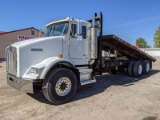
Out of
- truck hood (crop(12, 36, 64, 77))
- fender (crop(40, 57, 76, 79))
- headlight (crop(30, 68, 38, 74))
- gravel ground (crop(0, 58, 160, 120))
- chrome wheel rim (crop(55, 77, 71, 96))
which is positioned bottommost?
gravel ground (crop(0, 58, 160, 120))

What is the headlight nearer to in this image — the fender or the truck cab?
the truck cab

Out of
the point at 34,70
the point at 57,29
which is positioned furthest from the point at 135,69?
the point at 34,70

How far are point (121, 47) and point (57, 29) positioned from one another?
4165 millimetres

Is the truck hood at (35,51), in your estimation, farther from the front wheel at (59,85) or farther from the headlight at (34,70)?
the front wheel at (59,85)

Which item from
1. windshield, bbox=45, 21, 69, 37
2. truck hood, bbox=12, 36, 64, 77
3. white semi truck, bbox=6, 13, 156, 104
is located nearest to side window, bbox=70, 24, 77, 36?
white semi truck, bbox=6, 13, 156, 104

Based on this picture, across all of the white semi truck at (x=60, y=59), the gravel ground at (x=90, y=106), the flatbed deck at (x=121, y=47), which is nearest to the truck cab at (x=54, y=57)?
the white semi truck at (x=60, y=59)

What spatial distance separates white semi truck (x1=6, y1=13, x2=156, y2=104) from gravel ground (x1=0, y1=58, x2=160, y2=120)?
504 millimetres

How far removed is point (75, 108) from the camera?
545 cm

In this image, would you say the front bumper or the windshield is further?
the windshield

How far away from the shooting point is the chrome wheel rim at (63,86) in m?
5.82

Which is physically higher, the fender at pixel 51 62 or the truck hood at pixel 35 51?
the truck hood at pixel 35 51

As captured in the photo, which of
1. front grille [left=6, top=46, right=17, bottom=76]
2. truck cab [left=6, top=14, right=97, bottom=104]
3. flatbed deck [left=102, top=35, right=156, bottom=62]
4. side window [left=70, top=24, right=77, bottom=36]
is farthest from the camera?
flatbed deck [left=102, top=35, right=156, bottom=62]

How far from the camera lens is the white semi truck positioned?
18.2 ft

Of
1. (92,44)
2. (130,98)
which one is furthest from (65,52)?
(130,98)
